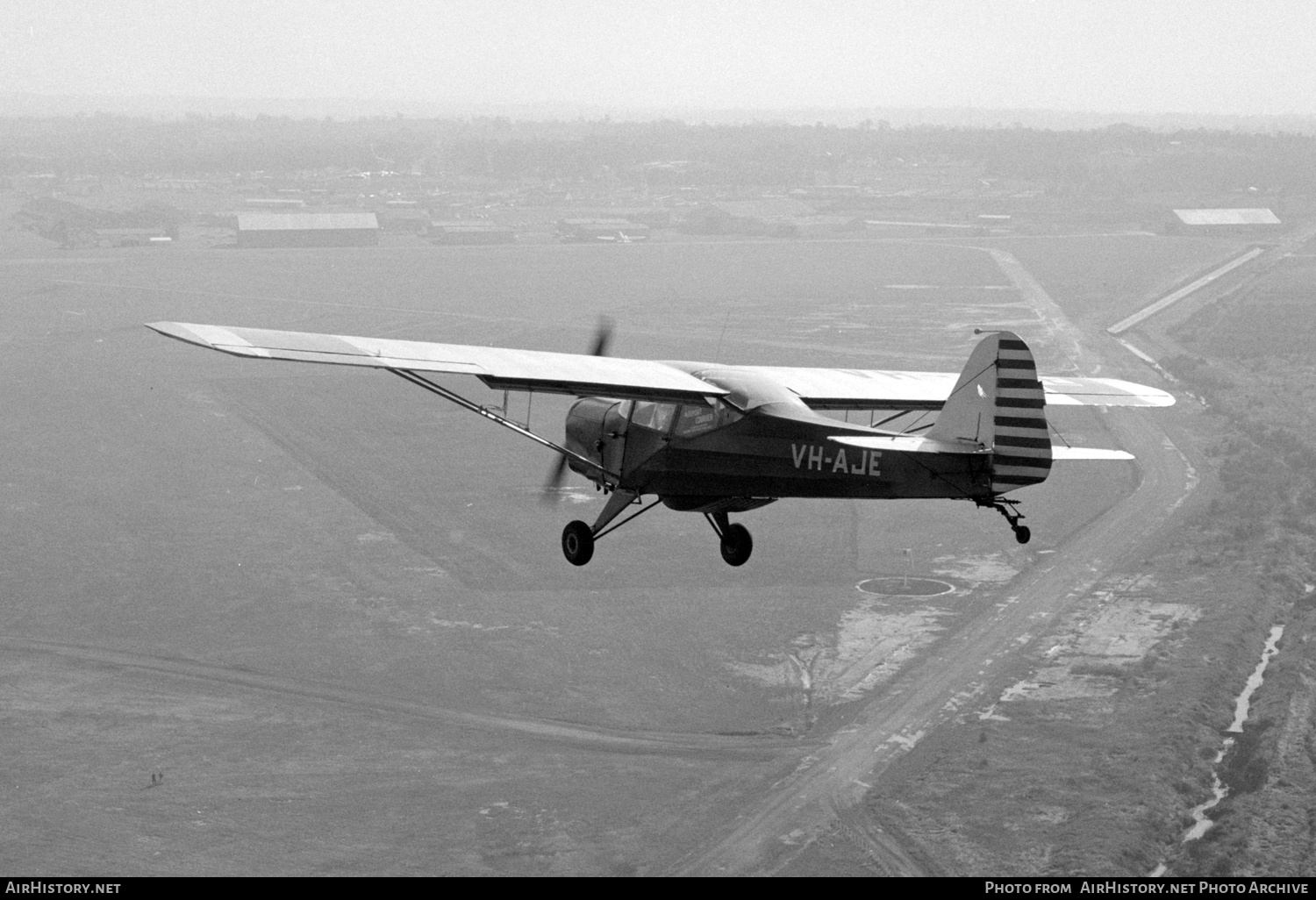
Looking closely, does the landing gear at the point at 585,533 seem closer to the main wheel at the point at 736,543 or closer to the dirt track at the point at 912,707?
the main wheel at the point at 736,543

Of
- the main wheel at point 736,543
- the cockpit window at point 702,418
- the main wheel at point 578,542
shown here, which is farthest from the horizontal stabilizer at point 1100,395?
the main wheel at point 578,542

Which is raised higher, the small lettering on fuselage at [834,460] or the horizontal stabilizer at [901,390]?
the horizontal stabilizer at [901,390]

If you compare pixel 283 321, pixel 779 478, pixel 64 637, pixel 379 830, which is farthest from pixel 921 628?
pixel 283 321

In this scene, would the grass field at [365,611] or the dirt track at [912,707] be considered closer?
the dirt track at [912,707]

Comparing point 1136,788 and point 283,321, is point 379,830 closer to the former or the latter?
point 1136,788

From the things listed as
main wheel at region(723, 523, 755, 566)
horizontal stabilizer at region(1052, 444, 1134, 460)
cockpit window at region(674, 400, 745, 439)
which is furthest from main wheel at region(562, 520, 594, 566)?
horizontal stabilizer at region(1052, 444, 1134, 460)

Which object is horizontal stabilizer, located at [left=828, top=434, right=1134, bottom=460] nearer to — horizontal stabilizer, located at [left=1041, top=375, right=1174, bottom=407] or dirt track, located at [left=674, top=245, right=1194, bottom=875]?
horizontal stabilizer, located at [left=1041, top=375, right=1174, bottom=407]

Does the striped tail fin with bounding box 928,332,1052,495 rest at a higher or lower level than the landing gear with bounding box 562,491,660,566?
→ higher

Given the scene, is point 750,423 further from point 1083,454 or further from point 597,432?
point 1083,454
